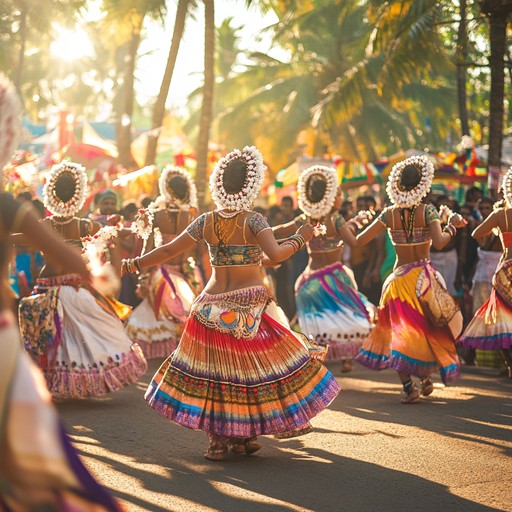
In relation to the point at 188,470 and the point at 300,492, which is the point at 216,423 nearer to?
the point at 188,470

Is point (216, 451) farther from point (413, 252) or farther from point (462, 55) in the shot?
point (462, 55)

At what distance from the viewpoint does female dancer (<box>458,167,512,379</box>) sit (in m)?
10.7

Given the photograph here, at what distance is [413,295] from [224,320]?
3223mm

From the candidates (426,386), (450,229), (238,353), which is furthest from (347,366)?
(238,353)

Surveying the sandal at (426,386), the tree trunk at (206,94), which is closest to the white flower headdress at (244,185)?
the sandal at (426,386)

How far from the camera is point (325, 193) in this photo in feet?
40.0

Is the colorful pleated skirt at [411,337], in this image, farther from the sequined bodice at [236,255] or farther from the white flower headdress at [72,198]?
the white flower headdress at [72,198]

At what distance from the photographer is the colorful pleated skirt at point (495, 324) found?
1076cm

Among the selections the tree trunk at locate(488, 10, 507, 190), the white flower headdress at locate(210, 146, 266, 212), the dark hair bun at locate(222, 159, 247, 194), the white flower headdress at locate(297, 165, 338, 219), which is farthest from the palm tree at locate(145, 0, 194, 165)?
the dark hair bun at locate(222, 159, 247, 194)

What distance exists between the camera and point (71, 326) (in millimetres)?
9773

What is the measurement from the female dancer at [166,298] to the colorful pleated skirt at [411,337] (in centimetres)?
323

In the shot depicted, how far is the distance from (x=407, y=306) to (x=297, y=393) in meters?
3.07

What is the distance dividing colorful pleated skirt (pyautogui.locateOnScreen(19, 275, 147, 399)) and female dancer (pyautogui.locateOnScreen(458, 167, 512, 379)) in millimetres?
3626

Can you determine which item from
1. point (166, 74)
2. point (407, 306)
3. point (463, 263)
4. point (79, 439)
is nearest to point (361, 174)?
point (166, 74)
